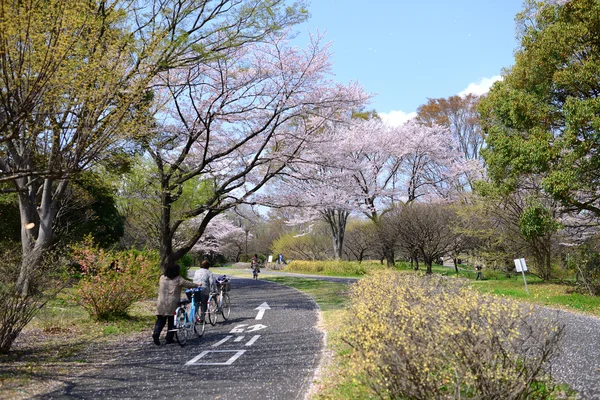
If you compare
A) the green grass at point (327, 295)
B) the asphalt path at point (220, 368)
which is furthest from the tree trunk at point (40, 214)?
the green grass at point (327, 295)

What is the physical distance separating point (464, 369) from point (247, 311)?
983 centimetres

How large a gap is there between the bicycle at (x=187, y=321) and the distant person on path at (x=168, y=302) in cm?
14

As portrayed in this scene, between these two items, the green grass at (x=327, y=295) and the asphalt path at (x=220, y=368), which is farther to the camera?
the green grass at (x=327, y=295)

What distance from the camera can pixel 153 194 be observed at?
18.5 meters

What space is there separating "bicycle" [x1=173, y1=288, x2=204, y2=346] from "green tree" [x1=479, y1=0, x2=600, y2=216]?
10.7 m

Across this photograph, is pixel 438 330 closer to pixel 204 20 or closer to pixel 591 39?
pixel 204 20

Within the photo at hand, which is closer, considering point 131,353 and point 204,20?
point 131,353

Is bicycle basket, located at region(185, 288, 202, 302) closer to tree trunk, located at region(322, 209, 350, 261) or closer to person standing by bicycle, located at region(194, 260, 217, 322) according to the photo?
person standing by bicycle, located at region(194, 260, 217, 322)

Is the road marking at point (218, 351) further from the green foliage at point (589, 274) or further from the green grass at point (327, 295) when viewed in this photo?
the green foliage at point (589, 274)

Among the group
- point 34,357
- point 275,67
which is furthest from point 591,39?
point 34,357

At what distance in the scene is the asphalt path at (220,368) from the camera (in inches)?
205

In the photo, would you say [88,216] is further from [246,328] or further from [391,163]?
[391,163]

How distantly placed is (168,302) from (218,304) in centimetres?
295

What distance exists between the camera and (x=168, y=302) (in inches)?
332
